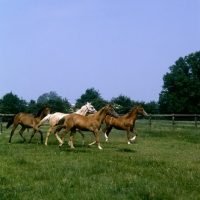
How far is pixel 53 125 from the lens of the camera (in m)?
18.4

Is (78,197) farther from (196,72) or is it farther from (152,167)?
(196,72)

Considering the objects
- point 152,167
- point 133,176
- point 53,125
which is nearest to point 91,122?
point 53,125

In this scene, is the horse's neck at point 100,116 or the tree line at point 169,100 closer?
the horse's neck at point 100,116

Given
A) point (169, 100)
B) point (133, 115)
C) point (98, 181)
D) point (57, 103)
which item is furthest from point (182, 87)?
point (98, 181)

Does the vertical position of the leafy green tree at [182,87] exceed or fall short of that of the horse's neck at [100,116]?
it exceeds it

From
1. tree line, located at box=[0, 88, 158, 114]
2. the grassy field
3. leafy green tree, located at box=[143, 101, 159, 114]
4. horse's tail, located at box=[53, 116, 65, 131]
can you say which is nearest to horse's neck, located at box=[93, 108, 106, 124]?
horse's tail, located at box=[53, 116, 65, 131]

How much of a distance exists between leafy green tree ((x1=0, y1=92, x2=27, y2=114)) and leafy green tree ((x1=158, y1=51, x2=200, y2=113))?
23.6m

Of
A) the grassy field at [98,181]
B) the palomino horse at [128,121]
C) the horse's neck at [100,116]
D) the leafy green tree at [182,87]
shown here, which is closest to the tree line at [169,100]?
the leafy green tree at [182,87]

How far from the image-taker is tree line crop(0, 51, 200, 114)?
60844 mm

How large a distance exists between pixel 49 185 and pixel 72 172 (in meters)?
1.27

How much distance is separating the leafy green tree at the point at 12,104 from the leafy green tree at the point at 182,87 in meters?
23.6

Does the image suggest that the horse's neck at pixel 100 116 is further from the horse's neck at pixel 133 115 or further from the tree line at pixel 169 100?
the tree line at pixel 169 100

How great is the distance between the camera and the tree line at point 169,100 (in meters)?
60.8

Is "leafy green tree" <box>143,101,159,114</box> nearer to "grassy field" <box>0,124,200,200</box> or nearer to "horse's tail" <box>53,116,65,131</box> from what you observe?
"horse's tail" <box>53,116,65,131</box>
